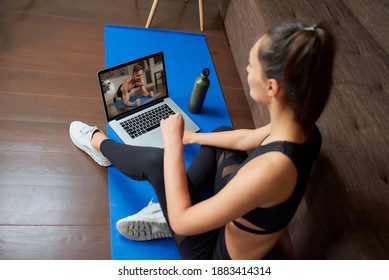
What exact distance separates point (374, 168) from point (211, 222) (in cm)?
69

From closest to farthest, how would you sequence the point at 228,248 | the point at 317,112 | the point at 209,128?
the point at 317,112, the point at 228,248, the point at 209,128

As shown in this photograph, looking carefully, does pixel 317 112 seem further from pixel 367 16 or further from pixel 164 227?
pixel 367 16

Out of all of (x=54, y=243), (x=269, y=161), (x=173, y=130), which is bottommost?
(x=54, y=243)

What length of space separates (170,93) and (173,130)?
82cm

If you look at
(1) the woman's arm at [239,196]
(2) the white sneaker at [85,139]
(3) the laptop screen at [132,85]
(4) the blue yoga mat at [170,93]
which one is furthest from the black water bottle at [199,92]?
(1) the woman's arm at [239,196]

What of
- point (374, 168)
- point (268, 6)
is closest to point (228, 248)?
point (374, 168)

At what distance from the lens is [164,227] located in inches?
50.8

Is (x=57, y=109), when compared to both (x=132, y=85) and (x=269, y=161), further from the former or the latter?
(x=269, y=161)

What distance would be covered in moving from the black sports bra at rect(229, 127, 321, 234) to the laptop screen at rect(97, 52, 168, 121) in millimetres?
810

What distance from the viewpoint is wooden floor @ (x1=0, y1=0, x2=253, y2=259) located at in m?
1.32

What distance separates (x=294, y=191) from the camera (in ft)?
2.82

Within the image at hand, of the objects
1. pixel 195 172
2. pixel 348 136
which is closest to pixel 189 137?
pixel 195 172

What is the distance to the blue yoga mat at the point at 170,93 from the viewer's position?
132 cm

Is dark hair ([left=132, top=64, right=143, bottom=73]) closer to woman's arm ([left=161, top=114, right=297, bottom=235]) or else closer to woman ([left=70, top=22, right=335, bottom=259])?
woman ([left=70, top=22, right=335, bottom=259])
